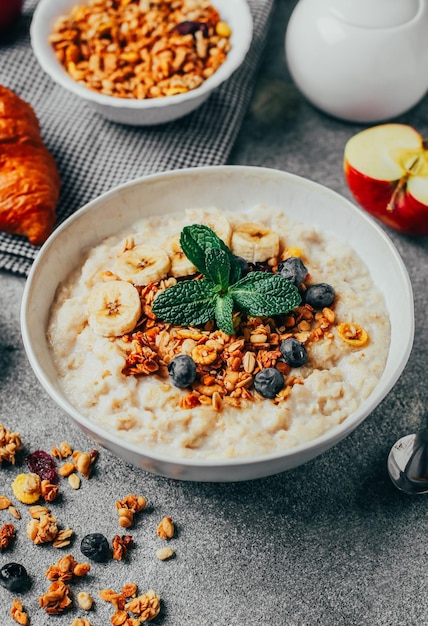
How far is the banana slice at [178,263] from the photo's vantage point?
208cm

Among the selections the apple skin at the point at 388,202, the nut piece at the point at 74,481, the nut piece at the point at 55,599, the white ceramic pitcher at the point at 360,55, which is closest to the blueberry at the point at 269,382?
the nut piece at the point at 74,481

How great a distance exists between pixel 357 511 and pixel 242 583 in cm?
37

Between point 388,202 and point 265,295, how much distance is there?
0.79 metres

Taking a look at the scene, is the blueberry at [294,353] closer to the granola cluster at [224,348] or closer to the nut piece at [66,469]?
the granola cluster at [224,348]

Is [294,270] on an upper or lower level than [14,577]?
upper

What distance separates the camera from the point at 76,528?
199 cm

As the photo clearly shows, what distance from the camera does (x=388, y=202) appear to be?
8.22 feet

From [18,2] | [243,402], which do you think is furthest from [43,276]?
[18,2]

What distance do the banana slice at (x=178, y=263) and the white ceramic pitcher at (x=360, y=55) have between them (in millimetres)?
1022

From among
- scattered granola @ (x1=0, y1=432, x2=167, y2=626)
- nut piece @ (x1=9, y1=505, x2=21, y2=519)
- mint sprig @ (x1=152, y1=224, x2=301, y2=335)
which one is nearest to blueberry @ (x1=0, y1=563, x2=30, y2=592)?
scattered granola @ (x1=0, y1=432, x2=167, y2=626)

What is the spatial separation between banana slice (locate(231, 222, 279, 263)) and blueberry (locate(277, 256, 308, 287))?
0.25 ft

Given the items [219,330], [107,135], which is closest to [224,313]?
[219,330]

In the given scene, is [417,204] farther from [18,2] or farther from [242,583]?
[18,2]

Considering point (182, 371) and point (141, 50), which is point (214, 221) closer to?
point (182, 371)
